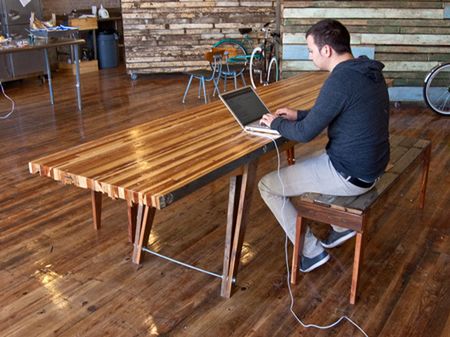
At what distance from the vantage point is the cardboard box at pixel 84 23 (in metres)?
8.38

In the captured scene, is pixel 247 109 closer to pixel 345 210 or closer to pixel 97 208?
pixel 345 210

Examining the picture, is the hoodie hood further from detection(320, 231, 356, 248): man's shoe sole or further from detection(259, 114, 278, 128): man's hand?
detection(320, 231, 356, 248): man's shoe sole

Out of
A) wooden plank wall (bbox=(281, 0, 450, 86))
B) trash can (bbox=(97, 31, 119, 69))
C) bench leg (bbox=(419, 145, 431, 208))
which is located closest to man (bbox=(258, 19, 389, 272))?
bench leg (bbox=(419, 145, 431, 208))

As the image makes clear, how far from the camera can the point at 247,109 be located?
8.27 ft

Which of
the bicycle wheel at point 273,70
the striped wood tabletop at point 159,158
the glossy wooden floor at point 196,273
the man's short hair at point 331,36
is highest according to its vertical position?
the man's short hair at point 331,36

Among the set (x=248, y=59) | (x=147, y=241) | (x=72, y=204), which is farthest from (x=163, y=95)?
(x=147, y=241)

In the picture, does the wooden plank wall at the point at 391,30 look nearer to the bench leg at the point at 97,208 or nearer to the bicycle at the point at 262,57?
the bicycle at the point at 262,57

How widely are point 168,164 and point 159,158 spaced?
0.08 metres

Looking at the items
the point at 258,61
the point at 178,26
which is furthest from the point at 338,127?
the point at 178,26

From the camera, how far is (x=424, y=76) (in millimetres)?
5883

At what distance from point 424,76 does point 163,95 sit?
3.23 m

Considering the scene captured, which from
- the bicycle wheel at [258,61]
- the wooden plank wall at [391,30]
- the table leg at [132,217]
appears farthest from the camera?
the bicycle wheel at [258,61]

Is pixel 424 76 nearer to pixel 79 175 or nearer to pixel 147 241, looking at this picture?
pixel 147 241

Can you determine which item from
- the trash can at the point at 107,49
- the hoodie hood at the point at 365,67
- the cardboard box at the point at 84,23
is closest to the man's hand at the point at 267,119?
the hoodie hood at the point at 365,67
